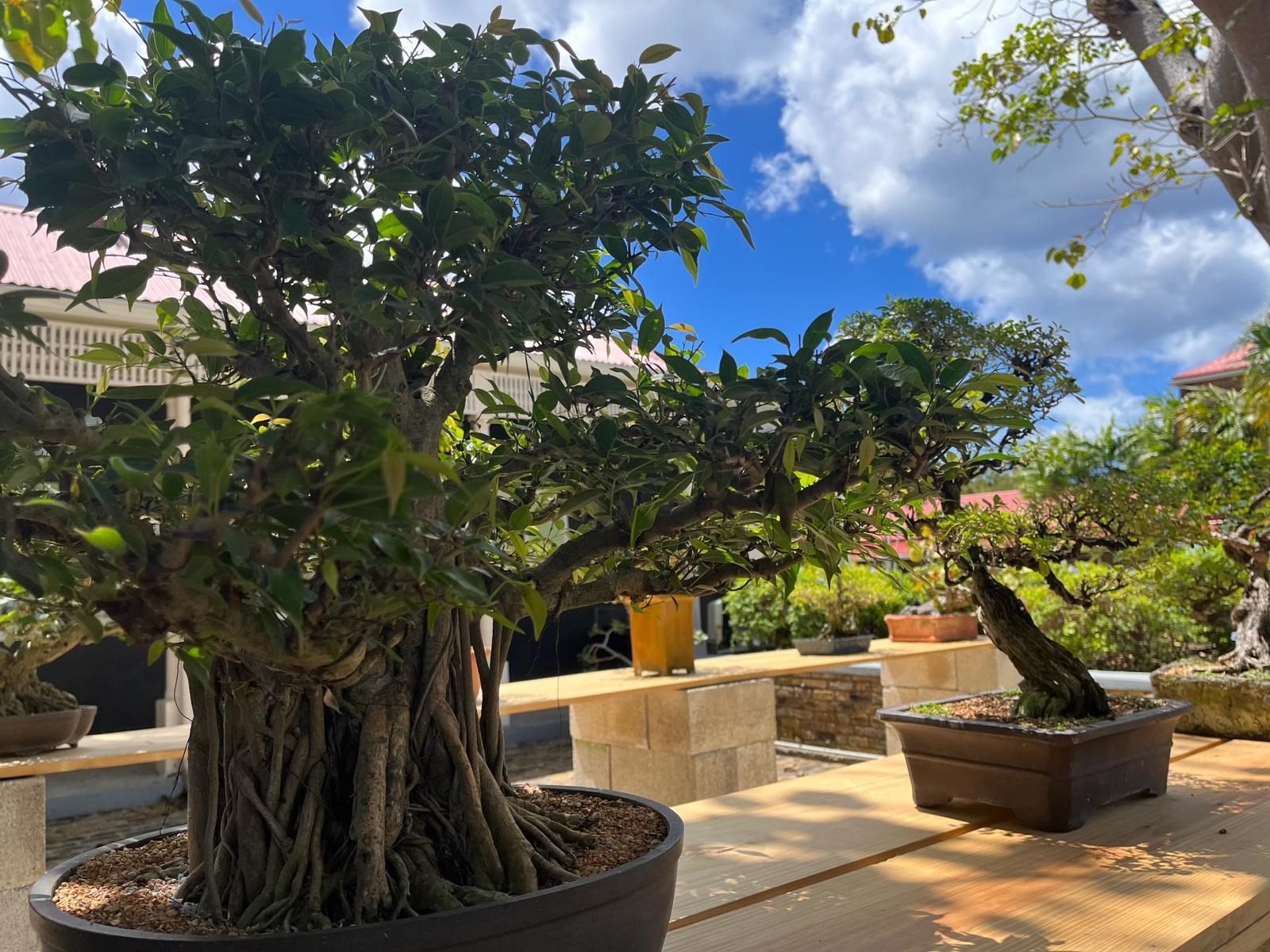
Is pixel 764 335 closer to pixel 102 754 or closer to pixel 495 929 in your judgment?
pixel 495 929

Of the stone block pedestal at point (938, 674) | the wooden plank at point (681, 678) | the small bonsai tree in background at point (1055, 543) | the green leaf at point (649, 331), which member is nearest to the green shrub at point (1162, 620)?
the stone block pedestal at point (938, 674)

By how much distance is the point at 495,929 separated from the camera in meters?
0.79

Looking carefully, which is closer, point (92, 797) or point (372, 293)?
point (372, 293)

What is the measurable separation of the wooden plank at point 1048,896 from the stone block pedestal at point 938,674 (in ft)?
10.9

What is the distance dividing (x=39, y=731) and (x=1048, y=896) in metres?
2.69

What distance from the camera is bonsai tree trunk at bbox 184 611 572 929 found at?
88 cm

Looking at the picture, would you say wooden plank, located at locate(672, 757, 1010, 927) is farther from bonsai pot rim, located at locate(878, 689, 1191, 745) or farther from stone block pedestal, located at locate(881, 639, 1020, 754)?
stone block pedestal, located at locate(881, 639, 1020, 754)

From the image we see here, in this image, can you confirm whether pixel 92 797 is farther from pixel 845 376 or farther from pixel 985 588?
pixel 845 376

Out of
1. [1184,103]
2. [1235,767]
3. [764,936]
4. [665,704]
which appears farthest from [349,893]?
[1184,103]

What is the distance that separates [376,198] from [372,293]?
0.50 ft

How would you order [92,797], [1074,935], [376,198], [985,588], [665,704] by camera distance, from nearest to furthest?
[376,198], [1074,935], [985,588], [665,704], [92,797]

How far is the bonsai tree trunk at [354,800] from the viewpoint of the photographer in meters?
0.88

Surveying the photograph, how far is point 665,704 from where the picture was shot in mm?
4043

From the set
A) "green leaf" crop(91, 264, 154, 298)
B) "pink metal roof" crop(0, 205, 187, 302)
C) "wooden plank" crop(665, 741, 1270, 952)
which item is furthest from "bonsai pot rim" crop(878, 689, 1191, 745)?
"pink metal roof" crop(0, 205, 187, 302)
